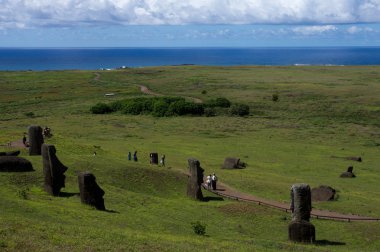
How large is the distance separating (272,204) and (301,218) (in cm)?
806

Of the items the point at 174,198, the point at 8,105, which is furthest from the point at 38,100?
the point at 174,198

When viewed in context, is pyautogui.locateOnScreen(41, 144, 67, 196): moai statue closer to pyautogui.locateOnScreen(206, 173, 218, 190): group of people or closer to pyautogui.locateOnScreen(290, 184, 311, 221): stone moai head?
pyautogui.locateOnScreen(206, 173, 218, 190): group of people

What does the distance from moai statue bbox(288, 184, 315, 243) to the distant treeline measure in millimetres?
66761

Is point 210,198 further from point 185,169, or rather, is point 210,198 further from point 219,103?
point 219,103

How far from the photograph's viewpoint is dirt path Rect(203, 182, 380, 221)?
113ft

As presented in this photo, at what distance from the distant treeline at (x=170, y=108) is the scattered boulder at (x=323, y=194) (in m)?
56.3

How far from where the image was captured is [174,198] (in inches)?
1496

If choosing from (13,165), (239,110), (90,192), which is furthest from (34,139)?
(239,110)

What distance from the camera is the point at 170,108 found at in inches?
3792

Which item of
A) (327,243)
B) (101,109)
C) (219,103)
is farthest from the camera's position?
(219,103)

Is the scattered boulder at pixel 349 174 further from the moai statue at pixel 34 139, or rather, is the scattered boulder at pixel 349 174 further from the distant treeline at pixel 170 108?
the distant treeline at pixel 170 108

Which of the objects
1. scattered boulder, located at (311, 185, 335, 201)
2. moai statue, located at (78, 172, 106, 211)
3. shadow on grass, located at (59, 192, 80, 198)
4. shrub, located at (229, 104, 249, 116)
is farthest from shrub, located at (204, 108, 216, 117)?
moai statue, located at (78, 172, 106, 211)

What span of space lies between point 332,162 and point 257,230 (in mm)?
26049

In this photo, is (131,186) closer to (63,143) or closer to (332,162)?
(63,143)
